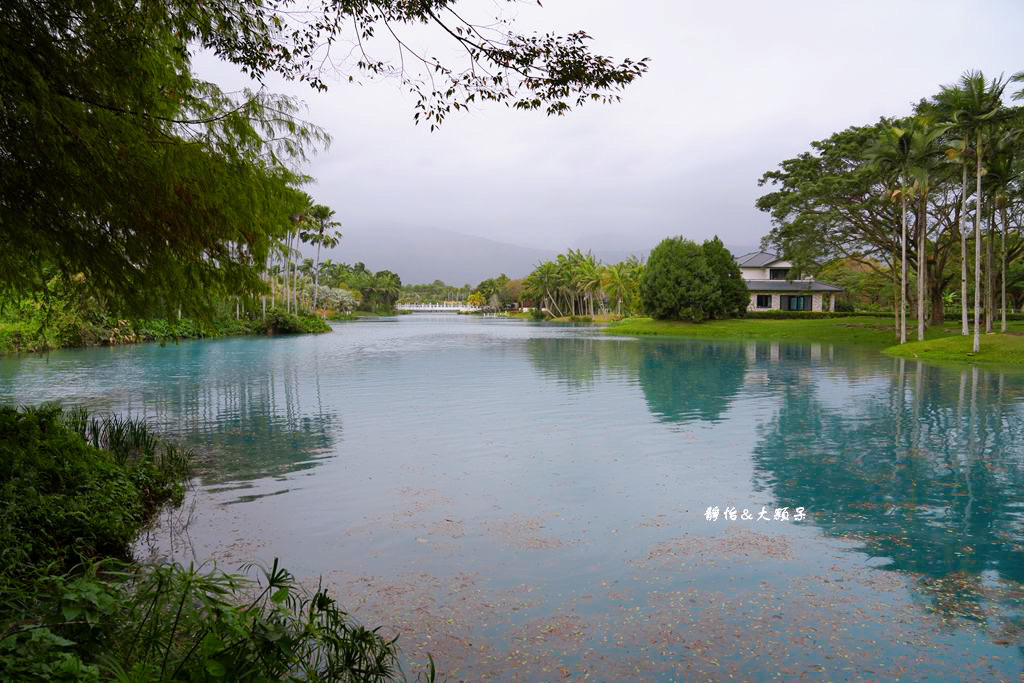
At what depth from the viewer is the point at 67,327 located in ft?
119

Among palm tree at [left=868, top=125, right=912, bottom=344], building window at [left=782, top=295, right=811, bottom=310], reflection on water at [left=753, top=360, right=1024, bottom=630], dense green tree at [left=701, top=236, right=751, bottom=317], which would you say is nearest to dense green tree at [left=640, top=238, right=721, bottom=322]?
dense green tree at [left=701, top=236, right=751, bottom=317]

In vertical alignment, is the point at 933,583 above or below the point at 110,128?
below

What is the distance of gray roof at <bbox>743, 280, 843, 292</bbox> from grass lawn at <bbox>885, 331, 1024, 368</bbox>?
3377 centimetres

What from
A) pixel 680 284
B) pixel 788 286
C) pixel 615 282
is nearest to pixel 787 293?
pixel 788 286

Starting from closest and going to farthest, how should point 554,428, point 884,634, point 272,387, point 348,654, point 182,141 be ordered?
point 348,654 → point 884,634 → point 182,141 → point 554,428 → point 272,387

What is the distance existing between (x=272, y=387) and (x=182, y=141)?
1625cm

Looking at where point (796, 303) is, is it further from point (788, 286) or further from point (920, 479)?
point (920, 479)

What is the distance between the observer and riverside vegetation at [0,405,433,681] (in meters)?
3.82

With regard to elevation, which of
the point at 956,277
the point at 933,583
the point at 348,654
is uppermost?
the point at 956,277

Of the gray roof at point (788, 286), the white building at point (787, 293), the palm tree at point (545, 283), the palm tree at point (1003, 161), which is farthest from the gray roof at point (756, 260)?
the palm tree at point (1003, 161)

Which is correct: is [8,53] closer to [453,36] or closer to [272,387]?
[453,36]

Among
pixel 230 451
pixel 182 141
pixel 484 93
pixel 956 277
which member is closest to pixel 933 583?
pixel 484 93

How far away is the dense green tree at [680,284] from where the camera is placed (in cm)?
5822

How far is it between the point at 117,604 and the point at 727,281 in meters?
59.5
